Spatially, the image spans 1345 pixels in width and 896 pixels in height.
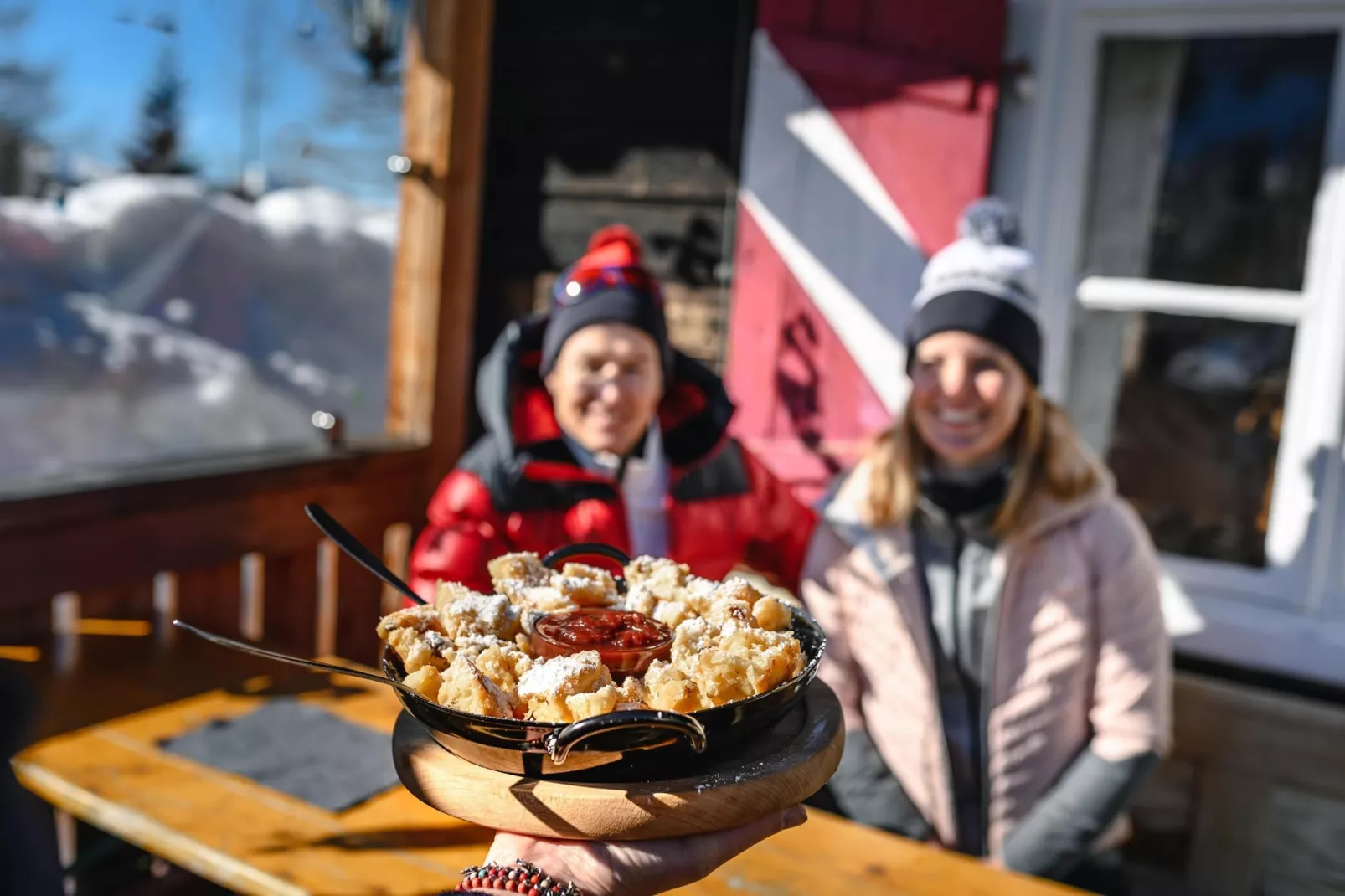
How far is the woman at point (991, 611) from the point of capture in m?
1.90

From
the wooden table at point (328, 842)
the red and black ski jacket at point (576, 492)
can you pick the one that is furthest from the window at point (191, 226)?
the wooden table at point (328, 842)

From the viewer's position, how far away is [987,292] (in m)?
1.88

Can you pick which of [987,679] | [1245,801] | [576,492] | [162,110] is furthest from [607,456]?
[162,110]

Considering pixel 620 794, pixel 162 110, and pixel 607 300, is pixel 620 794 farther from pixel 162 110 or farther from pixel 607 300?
pixel 162 110

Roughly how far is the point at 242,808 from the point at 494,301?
6.83 feet

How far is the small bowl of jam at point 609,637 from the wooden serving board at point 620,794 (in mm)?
88

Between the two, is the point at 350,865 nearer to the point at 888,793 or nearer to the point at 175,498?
the point at 888,793

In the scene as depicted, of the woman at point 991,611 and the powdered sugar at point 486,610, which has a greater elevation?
the powdered sugar at point 486,610

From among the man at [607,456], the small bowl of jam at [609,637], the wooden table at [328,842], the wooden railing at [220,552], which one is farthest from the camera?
the wooden railing at [220,552]

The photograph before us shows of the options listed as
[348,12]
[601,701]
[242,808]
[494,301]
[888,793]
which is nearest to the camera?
[601,701]

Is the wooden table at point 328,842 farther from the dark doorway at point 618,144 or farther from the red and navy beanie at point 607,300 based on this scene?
the dark doorway at point 618,144

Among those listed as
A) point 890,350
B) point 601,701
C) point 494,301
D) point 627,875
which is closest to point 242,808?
point 627,875

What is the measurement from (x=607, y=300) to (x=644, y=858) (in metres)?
1.31

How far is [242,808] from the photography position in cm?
157
